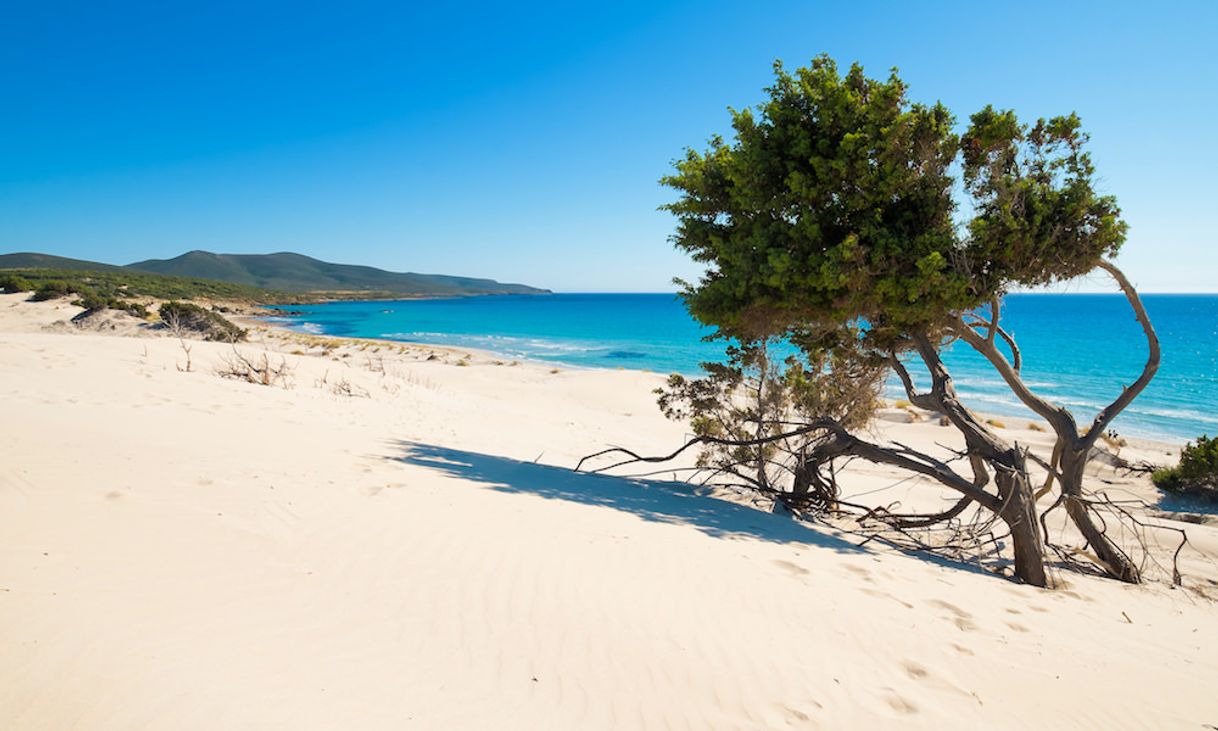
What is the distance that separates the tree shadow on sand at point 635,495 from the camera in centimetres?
684

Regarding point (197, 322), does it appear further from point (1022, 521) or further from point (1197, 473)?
point (1197, 473)

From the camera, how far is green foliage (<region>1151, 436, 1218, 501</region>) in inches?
480

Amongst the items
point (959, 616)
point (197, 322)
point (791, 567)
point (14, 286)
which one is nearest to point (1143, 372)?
point (959, 616)

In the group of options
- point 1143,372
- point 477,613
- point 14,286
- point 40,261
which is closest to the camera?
point 477,613

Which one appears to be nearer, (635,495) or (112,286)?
(635,495)

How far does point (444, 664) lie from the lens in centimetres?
319

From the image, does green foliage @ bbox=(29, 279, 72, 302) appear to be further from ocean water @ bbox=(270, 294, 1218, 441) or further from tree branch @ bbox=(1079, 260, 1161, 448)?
tree branch @ bbox=(1079, 260, 1161, 448)

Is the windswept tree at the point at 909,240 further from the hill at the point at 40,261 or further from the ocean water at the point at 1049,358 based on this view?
the hill at the point at 40,261

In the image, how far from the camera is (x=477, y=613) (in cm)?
378

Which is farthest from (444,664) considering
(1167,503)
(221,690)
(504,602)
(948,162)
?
(1167,503)

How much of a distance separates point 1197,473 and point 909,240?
37.8ft

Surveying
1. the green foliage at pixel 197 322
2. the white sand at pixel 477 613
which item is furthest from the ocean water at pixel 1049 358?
the green foliage at pixel 197 322

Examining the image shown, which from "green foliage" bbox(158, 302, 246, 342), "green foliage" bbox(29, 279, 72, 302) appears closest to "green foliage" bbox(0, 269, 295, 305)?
"green foliage" bbox(29, 279, 72, 302)

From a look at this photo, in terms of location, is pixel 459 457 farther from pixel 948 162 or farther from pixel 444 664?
pixel 948 162
